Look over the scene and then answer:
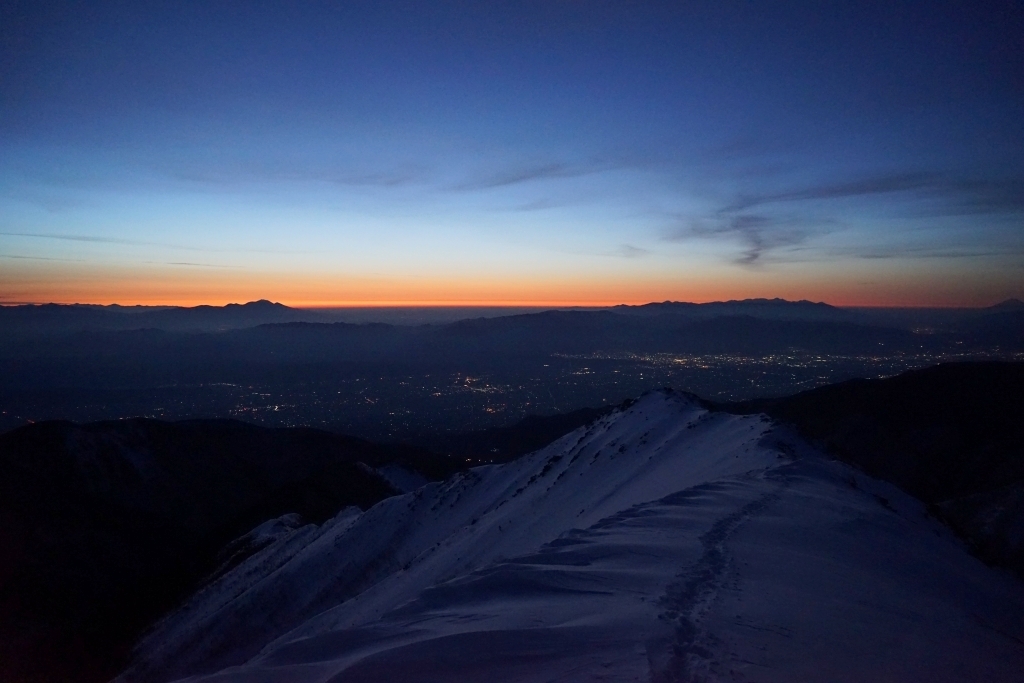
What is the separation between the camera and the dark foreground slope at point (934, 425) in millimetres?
46156

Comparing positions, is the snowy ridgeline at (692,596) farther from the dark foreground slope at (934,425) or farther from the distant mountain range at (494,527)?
the dark foreground slope at (934,425)

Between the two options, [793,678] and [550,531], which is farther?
[550,531]

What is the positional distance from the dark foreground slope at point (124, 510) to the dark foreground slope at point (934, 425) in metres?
43.6

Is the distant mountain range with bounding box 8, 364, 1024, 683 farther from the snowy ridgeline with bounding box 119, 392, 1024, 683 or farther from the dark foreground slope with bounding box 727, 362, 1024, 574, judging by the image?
the dark foreground slope with bounding box 727, 362, 1024, 574

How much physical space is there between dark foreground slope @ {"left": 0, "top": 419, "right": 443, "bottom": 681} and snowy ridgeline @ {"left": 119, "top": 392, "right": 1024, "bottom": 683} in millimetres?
10072

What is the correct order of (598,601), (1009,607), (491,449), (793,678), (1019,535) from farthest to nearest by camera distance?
(491,449) → (1019,535) → (1009,607) → (598,601) → (793,678)

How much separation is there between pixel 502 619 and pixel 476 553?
13981 millimetres

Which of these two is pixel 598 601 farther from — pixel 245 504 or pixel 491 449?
pixel 491 449

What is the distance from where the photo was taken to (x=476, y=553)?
70.8ft

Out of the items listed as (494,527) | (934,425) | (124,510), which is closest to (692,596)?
(494,527)

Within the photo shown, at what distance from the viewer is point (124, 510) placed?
4550cm

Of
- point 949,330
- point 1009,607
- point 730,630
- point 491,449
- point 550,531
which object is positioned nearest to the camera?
point 730,630

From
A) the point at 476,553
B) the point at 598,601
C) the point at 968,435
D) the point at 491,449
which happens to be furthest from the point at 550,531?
the point at 491,449

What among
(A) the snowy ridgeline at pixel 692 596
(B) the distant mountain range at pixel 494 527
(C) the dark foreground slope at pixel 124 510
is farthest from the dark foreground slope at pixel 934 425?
(C) the dark foreground slope at pixel 124 510
